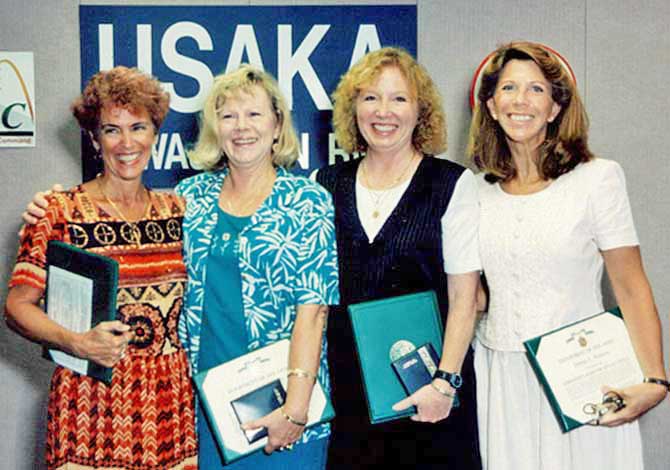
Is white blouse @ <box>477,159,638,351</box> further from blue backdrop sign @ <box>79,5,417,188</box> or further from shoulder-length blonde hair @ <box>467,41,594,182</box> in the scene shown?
blue backdrop sign @ <box>79,5,417,188</box>

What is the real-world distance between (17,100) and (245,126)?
6.80 feet

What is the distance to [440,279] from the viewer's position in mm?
2344

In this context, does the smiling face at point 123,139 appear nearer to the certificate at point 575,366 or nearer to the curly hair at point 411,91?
the curly hair at point 411,91

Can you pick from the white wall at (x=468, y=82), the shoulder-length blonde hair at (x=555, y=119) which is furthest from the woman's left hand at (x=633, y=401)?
the white wall at (x=468, y=82)

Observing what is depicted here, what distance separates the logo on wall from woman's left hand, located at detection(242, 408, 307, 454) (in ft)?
7.69

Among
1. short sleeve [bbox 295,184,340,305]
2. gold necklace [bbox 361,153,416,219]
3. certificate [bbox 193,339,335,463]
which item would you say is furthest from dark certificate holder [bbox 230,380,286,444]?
gold necklace [bbox 361,153,416,219]

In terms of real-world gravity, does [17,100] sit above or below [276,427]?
above

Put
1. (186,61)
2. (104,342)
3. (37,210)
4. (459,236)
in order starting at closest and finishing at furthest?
(104,342) < (37,210) < (459,236) < (186,61)

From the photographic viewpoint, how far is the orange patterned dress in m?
2.10

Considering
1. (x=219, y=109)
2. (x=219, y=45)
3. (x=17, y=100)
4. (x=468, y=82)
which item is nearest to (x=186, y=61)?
(x=219, y=45)

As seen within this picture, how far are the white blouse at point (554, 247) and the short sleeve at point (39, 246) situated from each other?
1248 mm

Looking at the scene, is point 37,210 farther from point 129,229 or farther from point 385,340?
point 385,340

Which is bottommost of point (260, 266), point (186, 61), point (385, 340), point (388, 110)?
point (385, 340)

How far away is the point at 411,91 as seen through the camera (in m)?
2.35
